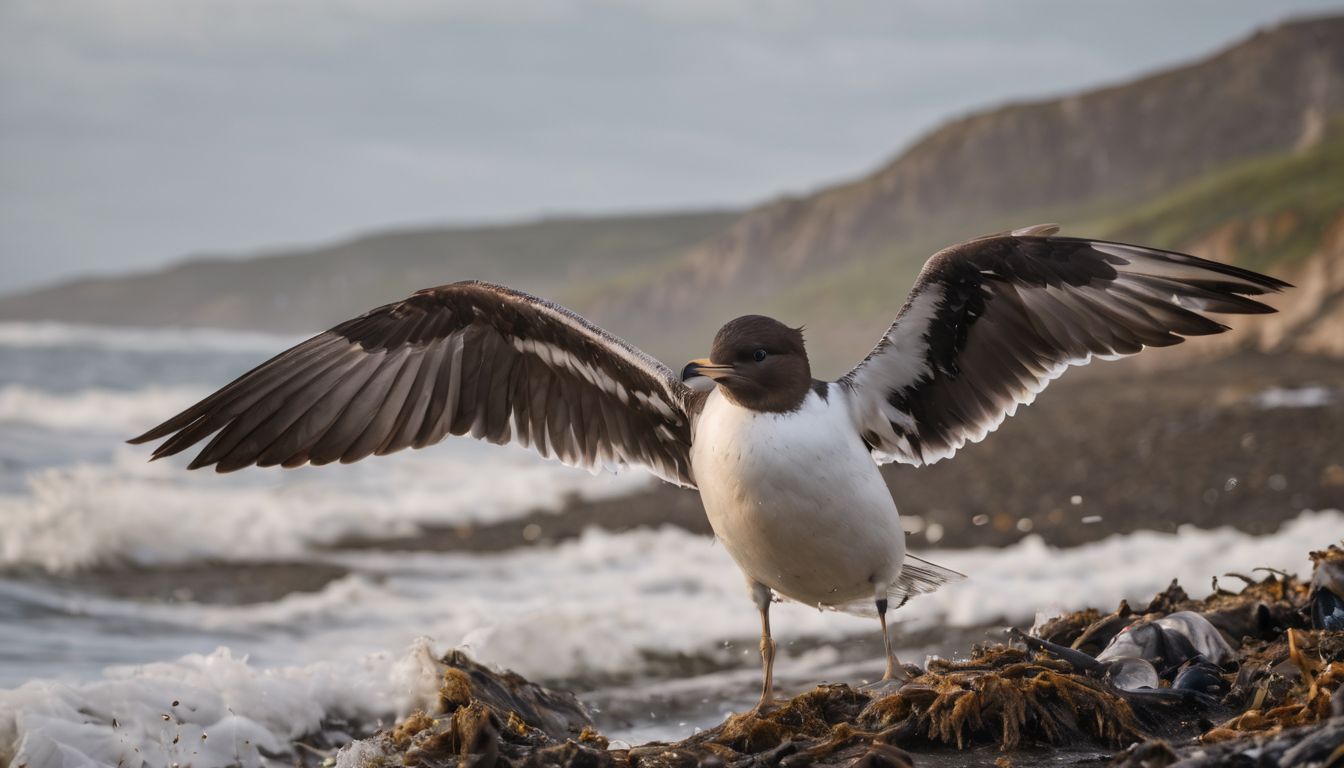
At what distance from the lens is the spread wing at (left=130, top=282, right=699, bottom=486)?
7457 mm

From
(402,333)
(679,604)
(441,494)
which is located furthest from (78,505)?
(402,333)

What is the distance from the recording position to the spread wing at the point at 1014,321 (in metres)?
6.65

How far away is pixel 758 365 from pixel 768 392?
14 centimetres

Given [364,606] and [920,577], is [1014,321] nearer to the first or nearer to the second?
[920,577]

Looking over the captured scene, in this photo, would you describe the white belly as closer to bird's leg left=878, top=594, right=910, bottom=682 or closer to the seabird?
the seabird

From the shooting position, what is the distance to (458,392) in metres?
8.04

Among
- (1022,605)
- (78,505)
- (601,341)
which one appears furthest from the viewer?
(78,505)

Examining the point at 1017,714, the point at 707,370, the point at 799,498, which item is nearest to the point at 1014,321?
the point at 799,498

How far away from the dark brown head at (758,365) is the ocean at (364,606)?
2.51 meters

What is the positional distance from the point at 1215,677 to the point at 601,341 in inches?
139

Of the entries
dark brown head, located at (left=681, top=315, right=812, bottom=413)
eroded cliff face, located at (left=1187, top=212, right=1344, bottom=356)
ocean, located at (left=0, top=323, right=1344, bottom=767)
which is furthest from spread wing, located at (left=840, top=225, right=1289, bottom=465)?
eroded cliff face, located at (left=1187, top=212, right=1344, bottom=356)

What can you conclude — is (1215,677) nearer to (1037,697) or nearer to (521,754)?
(1037,697)

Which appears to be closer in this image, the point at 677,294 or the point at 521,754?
the point at 521,754

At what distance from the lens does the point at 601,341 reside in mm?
7375
